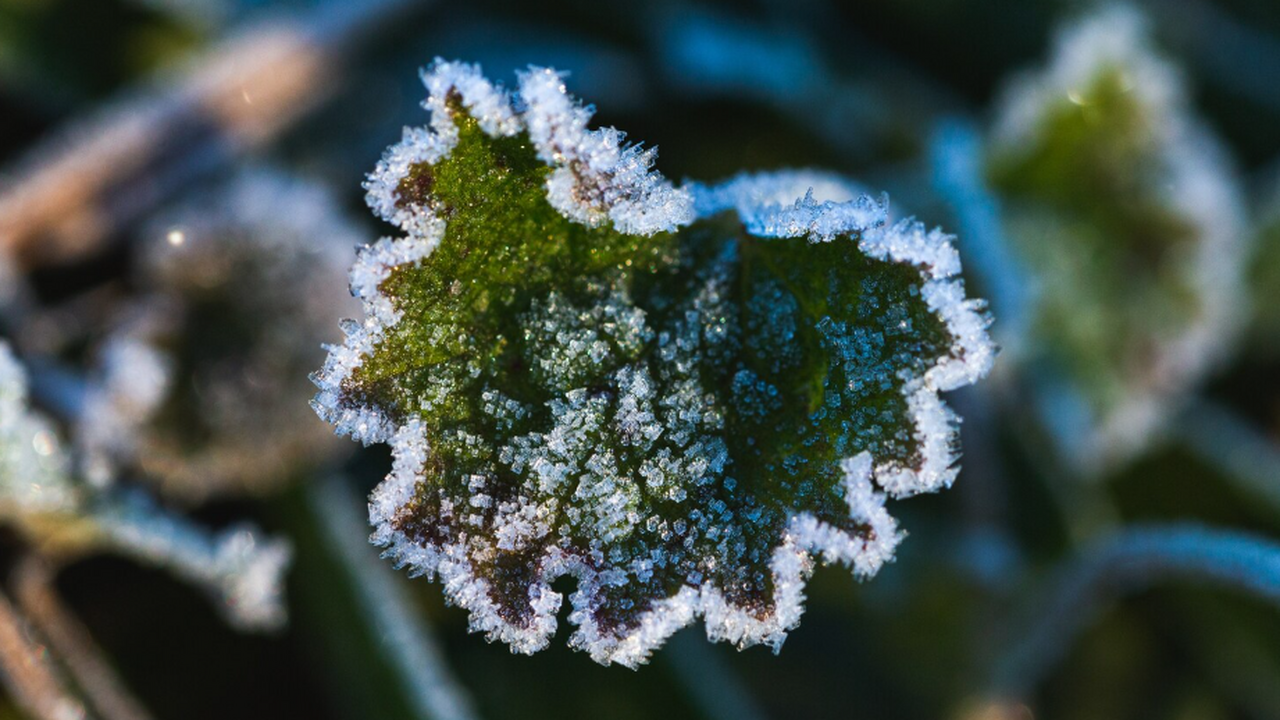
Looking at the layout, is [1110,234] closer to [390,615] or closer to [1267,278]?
[1267,278]

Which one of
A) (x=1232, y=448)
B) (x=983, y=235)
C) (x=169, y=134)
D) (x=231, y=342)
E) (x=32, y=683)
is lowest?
(x=1232, y=448)

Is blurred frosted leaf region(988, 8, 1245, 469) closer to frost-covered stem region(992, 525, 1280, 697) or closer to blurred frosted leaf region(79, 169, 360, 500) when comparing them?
frost-covered stem region(992, 525, 1280, 697)

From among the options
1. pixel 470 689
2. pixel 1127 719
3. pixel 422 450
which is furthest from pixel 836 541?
pixel 1127 719

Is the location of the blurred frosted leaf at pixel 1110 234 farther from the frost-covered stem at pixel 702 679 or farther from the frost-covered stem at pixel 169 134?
the frost-covered stem at pixel 169 134

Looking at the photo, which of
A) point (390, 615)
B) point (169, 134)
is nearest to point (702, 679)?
point (390, 615)

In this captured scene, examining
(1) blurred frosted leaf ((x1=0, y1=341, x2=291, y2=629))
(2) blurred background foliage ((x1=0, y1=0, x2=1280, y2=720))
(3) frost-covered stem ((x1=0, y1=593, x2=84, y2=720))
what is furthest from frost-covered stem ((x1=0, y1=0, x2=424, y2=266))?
(3) frost-covered stem ((x1=0, y1=593, x2=84, y2=720))
